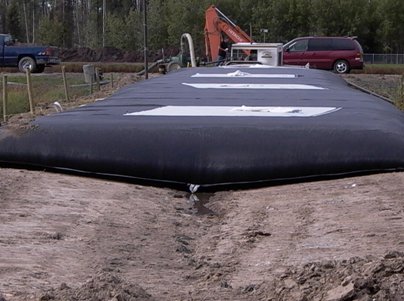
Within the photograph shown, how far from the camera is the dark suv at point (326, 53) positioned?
31859mm

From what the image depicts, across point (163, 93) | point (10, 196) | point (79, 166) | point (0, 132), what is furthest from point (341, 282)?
point (163, 93)

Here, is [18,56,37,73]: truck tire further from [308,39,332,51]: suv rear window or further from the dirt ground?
the dirt ground

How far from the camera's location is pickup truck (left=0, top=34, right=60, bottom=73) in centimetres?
3453

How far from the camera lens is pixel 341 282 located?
4.32m

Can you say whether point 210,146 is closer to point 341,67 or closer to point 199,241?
point 199,241

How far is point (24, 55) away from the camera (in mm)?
34781

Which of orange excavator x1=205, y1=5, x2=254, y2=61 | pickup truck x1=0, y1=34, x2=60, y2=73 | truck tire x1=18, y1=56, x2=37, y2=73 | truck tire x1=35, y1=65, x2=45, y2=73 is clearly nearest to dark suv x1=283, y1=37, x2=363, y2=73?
orange excavator x1=205, y1=5, x2=254, y2=61

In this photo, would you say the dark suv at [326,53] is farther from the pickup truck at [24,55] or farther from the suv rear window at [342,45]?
the pickup truck at [24,55]

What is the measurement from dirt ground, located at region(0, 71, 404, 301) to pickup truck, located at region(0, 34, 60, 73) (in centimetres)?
2637

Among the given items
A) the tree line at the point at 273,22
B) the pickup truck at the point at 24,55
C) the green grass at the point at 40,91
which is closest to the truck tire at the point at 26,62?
the pickup truck at the point at 24,55

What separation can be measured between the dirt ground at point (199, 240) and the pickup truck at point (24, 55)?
26.4 m

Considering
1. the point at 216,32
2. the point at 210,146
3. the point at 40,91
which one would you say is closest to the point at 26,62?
the point at 40,91

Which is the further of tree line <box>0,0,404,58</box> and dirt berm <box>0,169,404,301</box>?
tree line <box>0,0,404,58</box>

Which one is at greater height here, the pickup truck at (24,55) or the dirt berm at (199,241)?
the dirt berm at (199,241)
